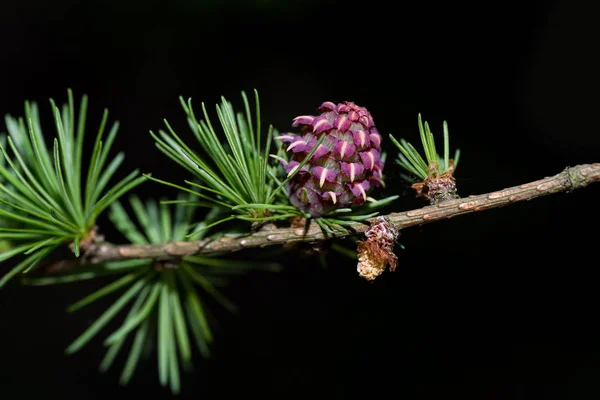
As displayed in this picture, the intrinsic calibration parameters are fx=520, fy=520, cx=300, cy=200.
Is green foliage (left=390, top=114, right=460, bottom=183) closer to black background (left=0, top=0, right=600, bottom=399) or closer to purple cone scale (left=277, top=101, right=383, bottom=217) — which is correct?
purple cone scale (left=277, top=101, right=383, bottom=217)

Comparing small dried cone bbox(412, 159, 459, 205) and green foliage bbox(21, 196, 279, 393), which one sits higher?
small dried cone bbox(412, 159, 459, 205)

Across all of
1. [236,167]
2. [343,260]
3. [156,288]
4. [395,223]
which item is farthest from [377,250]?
[343,260]

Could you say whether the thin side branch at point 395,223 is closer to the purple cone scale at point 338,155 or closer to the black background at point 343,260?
the purple cone scale at point 338,155

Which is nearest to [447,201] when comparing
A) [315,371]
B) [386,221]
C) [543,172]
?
[386,221]

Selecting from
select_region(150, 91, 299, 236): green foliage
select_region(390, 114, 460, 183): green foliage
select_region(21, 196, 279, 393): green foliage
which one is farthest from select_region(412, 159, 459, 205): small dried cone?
select_region(21, 196, 279, 393): green foliage

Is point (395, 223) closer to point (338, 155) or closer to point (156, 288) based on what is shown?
point (338, 155)

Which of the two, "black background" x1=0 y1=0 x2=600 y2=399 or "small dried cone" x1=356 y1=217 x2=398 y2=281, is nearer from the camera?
"small dried cone" x1=356 y1=217 x2=398 y2=281

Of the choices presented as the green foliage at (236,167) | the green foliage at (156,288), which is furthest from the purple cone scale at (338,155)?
the green foliage at (156,288)
